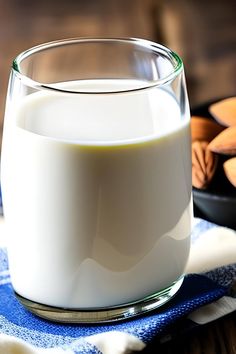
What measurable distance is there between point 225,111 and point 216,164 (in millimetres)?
68

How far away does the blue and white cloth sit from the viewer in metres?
0.56

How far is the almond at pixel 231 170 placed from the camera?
2.50 ft

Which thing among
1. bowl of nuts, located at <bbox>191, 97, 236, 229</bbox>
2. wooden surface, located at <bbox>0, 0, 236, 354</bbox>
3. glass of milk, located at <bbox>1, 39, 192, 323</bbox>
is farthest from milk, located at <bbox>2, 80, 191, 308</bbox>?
wooden surface, located at <bbox>0, 0, 236, 354</bbox>

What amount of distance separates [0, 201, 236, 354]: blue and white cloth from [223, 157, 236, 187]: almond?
63 millimetres

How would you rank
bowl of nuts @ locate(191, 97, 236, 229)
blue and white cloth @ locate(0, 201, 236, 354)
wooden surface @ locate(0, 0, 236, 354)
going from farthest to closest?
wooden surface @ locate(0, 0, 236, 354)
bowl of nuts @ locate(191, 97, 236, 229)
blue and white cloth @ locate(0, 201, 236, 354)

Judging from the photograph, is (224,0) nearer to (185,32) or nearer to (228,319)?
(185,32)

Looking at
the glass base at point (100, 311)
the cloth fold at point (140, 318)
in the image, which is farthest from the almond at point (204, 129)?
the glass base at point (100, 311)

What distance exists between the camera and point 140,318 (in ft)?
1.98

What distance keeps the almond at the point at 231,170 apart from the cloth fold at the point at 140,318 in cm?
6

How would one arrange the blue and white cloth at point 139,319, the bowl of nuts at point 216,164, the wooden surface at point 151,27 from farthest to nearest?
1. the wooden surface at point 151,27
2. the bowl of nuts at point 216,164
3. the blue and white cloth at point 139,319

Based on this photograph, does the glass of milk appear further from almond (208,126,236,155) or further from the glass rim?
almond (208,126,236,155)

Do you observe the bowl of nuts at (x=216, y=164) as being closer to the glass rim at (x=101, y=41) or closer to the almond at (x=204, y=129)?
the almond at (x=204, y=129)

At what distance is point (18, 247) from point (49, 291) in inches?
1.5

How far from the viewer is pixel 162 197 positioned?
0.58 meters
